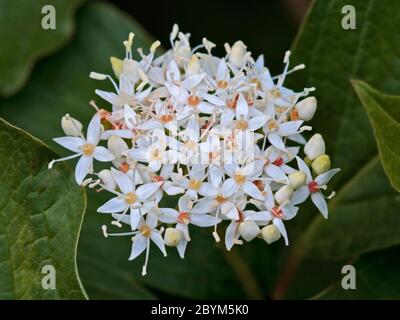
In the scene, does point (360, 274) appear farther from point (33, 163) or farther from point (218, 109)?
point (33, 163)

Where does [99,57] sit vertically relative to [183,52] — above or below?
below

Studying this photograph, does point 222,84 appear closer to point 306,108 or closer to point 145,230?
point 306,108

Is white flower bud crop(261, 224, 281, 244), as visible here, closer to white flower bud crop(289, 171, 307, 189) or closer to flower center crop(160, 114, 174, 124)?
white flower bud crop(289, 171, 307, 189)

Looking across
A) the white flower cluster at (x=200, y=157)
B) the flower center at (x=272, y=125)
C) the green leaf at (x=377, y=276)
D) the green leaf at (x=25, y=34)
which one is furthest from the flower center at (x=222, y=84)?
the green leaf at (x=25, y=34)

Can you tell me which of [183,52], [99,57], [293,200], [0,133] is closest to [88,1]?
[99,57]

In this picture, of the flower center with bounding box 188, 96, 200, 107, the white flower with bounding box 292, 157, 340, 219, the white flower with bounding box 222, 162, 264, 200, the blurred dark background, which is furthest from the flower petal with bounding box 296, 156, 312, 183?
the blurred dark background
